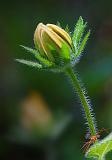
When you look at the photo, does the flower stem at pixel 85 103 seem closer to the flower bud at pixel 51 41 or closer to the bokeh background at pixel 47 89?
the flower bud at pixel 51 41

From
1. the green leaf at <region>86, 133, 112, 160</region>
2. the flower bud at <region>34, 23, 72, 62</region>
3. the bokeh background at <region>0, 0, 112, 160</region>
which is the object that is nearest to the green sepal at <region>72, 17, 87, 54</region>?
the flower bud at <region>34, 23, 72, 62</region>

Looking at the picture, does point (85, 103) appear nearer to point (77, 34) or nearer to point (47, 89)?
point (77, 34)

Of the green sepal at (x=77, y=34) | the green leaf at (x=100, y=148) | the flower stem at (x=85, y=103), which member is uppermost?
the green sepal at (x=77, y=34)

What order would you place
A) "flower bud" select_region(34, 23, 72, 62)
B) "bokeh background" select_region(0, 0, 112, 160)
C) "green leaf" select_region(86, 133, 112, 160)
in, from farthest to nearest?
"bokeh background" select_region(0, 0, 112, 160)
"flower bud" select_region(34, 23, 72, 62)
"green leaf" select_region(86, 133, 112, 160)

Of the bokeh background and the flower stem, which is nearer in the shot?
the flower stem

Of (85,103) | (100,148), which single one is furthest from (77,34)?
(100,148)

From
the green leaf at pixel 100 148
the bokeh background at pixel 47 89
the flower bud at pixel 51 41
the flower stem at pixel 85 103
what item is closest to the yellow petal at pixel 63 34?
the flower bud at pixel 51 41

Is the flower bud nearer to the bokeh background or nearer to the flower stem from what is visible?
the flower stem

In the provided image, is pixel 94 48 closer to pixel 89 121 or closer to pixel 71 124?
pixel 71 124
